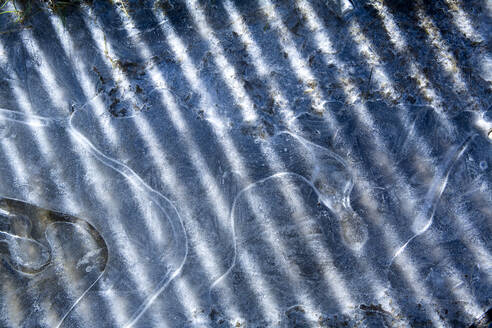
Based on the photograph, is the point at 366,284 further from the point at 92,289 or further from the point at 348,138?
the point at 92,289

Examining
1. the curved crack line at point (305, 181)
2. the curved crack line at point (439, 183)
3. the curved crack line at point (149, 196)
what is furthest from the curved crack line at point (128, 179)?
the curved crack line at point (439, 183)

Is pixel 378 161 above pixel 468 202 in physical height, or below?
above

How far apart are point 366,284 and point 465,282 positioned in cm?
44

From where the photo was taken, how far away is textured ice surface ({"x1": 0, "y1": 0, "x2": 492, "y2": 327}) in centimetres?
149

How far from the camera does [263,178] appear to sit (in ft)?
4.93

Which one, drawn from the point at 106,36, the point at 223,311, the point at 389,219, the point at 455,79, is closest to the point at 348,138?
the point at 389,219

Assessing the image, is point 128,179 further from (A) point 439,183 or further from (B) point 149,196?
(A) point 439,183

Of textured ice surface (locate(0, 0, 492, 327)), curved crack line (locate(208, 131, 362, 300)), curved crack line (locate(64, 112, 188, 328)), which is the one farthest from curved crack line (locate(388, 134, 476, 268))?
curved crack line (locate(64, 112, 188, 328))

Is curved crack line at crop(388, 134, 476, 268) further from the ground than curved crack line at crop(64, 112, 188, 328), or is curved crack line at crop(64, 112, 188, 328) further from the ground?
curved crack line at crop(64, 112, 188, 328)

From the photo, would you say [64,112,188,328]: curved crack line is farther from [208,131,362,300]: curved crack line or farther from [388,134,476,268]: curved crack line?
[388,134,476,268]: curved crack line

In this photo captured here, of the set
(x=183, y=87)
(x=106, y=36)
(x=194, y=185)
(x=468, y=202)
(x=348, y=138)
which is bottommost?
(x=468, y=202)

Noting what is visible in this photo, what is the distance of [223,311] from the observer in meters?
1.50

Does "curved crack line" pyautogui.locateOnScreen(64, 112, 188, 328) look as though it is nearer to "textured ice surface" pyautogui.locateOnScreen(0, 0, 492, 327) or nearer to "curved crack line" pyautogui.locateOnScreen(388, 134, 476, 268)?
"textured ice surface" pyautogui.locateOnScreen(0, 0, 492, 327)

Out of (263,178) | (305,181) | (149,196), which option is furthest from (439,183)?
(149,196)
